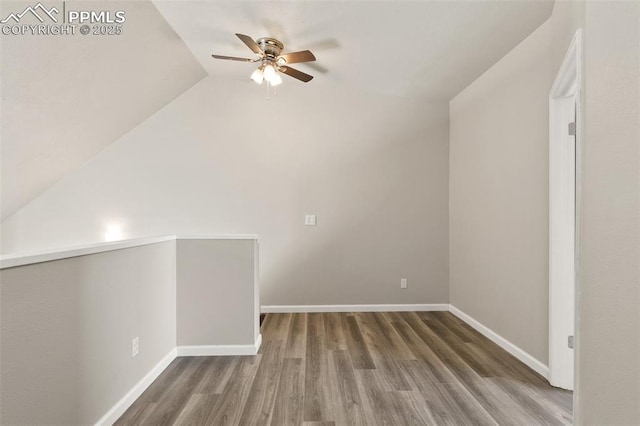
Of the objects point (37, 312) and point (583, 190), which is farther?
point (583, 190)

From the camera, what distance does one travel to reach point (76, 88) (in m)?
2.88

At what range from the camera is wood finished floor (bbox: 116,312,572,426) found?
6.10 feet

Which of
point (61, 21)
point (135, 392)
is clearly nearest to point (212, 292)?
point (135, 392)

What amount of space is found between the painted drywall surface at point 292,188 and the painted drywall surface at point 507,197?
1.43ft

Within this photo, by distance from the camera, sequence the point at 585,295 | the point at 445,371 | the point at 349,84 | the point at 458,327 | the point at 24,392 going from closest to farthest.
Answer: the point at 24,392 < the point at 585,295 < the point at 445,371 < the point at 458,327 < the point at 349,84

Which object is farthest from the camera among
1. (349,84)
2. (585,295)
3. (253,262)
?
(349,84)

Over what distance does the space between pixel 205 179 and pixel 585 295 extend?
374cm

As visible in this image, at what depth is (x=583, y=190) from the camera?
1511 millimetres

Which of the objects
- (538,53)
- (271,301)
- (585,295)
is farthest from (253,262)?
(538,53)

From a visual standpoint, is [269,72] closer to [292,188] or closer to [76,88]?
[292,188]

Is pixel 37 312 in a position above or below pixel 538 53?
below

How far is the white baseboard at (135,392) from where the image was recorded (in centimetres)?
177

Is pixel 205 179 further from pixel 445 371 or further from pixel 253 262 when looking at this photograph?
pixel 445 371

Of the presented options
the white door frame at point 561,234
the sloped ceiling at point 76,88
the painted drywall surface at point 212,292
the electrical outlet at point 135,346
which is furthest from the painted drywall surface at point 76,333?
the white door frame at point 561,234
